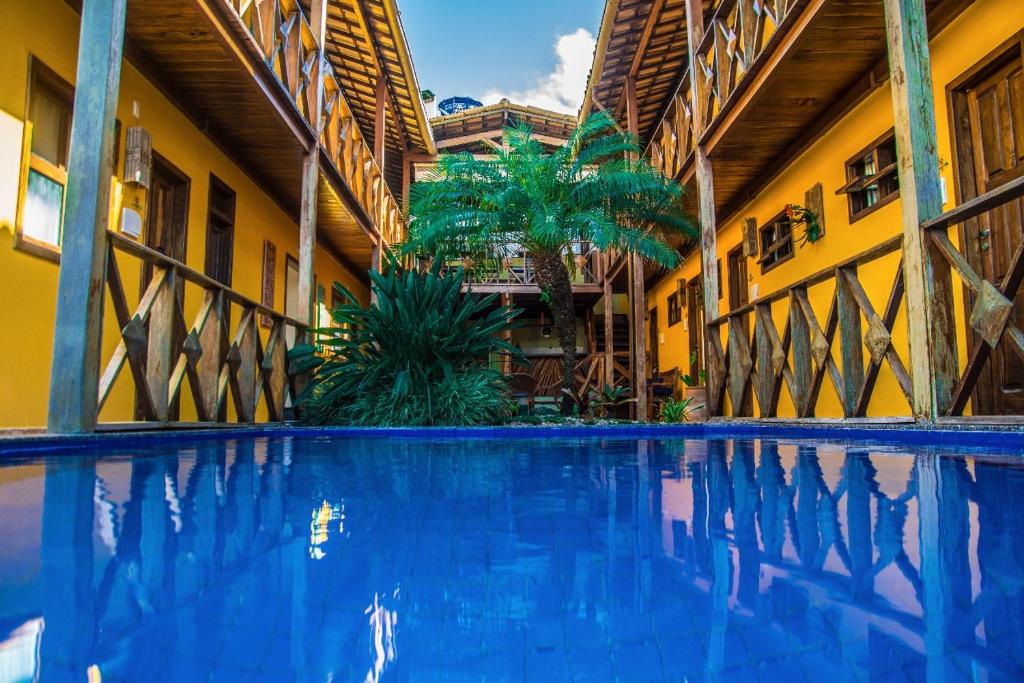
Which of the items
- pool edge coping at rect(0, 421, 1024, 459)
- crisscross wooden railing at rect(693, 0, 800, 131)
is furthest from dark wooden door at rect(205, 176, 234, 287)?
crisscross wooden railing at rect(693, 0, 800, 131)

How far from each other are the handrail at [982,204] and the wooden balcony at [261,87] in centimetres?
514

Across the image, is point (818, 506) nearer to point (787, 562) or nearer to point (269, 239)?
point (787, 562)

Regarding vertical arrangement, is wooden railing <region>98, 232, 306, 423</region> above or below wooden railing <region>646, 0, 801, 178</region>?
below

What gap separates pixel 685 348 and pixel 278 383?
26.1ft

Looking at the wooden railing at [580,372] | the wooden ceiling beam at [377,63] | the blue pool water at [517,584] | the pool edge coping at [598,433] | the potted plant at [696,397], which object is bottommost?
the blue pool water at [517,584]

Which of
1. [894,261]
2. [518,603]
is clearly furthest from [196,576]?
[894,261]

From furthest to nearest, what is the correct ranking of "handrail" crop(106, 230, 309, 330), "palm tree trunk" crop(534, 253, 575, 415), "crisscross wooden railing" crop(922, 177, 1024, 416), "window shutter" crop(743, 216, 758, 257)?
"window shutter" crop(743, 216, 758, 257) < "palm tree trunk" crop(534, 253, 575, 415) < "handrail" crop(106, 230, 309, 330) < "crisscross wooden railing" crop(922, 177, 1024, 416)

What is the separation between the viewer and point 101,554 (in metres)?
0.93

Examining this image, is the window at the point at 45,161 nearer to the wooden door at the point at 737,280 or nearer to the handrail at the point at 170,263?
the handrail at the point at 170,263

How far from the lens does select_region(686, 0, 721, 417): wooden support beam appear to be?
7.12m

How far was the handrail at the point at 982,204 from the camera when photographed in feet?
10.3

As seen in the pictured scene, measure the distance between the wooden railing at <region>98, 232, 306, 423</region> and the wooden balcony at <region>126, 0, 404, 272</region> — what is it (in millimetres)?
1852

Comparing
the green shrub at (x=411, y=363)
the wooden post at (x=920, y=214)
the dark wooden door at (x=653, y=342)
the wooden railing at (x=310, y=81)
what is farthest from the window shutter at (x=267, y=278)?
the dark wooden door at (x=653, y=342)

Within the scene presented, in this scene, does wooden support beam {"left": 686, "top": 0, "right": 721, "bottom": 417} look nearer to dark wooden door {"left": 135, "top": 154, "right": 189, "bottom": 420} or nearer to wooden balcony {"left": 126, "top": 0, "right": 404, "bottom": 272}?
wooden balcony {"left": 126, "top": 0, "right": 404, "bottom": 272}
